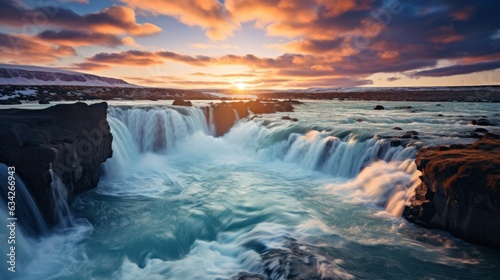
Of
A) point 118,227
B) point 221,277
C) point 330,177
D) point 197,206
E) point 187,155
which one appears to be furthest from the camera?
point 187,155

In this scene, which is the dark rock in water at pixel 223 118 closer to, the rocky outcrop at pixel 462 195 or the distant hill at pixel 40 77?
the rocky outcrop at pixel 462 195

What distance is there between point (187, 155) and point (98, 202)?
10153mm

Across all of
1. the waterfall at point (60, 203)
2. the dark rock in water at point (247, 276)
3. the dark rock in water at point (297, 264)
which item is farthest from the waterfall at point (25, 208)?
the dark rock in water at point (297, 264)

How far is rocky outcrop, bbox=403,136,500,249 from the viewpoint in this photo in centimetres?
628

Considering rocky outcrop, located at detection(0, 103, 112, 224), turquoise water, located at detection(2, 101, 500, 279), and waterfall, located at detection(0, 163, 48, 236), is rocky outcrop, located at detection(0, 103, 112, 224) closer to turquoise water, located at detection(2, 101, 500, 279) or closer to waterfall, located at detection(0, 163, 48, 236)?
waterfall, located at detection(0, 163, 48, 236)

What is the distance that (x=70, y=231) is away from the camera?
26.8 feet

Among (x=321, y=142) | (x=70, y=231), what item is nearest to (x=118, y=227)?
(x=70, y=231)

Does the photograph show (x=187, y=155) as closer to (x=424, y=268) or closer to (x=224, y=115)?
(x=224, y=115)

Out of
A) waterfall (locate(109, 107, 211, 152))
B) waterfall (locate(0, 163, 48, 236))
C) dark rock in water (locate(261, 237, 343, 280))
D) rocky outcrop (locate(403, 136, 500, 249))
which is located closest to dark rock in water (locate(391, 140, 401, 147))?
Result: rocky outcrop (locate(403, 136, 500, 249))

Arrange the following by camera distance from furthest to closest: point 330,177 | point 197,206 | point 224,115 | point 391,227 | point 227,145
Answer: point 224,115
point 227,145
point 330,177
point 197,206
point 391,227

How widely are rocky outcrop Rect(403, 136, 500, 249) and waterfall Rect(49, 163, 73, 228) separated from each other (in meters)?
9.94

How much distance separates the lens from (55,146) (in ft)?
27.6

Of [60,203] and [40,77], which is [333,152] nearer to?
[60,203]

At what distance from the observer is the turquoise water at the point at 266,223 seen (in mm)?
6176
